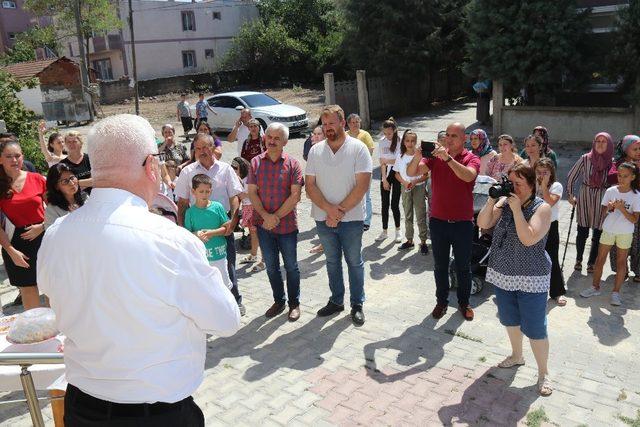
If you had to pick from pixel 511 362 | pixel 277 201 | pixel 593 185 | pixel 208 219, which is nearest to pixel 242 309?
pixel 208 219

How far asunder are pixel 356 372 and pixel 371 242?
3.71m

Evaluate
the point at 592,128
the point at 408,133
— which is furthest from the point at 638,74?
the point at 408,133

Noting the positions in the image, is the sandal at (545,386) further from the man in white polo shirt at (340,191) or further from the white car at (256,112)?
the white car at (256,112)

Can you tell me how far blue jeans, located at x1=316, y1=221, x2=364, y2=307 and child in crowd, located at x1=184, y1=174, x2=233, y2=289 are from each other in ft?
3.29

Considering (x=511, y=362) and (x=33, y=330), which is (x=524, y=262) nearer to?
(x=511, y=362)

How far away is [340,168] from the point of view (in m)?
5.19

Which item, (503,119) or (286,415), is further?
(503,119)

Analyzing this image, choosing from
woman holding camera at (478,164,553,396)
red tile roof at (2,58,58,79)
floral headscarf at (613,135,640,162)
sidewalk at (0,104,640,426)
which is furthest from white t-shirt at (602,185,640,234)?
red tile roof at (2,58,58,79)

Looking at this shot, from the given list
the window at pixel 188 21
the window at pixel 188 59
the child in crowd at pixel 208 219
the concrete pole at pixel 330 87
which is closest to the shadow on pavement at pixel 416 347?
the child in crowd at pixel 208 219

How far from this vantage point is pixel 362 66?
22.8 meters

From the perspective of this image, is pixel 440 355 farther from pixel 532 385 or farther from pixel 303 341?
pixel 303 341

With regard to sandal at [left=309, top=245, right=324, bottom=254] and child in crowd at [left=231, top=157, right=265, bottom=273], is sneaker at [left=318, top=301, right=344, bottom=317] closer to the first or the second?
child in crowd at [left=231, top=157, right=265, bottom=273]

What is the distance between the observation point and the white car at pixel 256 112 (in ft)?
60.0

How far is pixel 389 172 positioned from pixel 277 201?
297 cm
